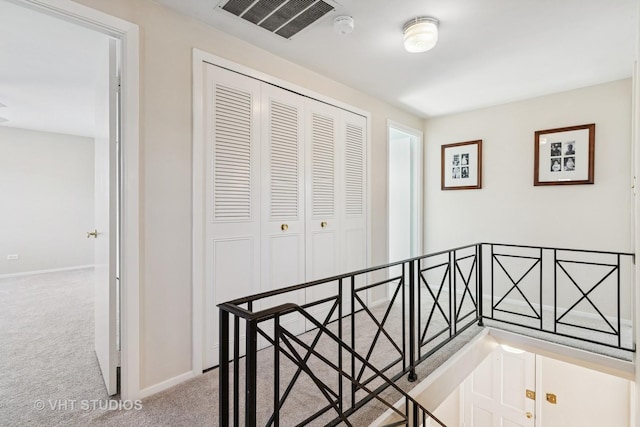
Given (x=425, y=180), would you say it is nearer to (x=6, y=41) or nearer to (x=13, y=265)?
(x=6, y=41)

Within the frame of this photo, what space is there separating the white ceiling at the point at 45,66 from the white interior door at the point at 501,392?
5393 millimetres

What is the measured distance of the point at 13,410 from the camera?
175 cm

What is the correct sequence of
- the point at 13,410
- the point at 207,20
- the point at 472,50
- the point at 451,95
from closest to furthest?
1. the point at 13,410
2. the point at 207,20
3. the point at 472,50
4. the point at 451,95

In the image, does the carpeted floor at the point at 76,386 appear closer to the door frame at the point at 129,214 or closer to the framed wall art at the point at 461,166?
the door frame at the point at 129,214

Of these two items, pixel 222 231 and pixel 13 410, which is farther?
pixel 222 231

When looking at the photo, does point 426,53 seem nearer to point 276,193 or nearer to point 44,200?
point 276,193

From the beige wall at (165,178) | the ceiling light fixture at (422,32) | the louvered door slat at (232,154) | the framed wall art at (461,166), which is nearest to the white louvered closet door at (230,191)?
the louvered door slat at (232,154)

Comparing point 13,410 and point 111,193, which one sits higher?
point 111,193

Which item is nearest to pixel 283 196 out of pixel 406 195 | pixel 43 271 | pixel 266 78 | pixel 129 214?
pixel 266 78

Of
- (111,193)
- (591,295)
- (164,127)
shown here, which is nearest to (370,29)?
(164,127)

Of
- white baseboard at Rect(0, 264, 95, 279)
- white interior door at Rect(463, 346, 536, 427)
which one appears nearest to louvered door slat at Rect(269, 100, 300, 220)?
white interior door at Rect(463, 346, 536, 427)

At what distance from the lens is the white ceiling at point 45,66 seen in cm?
217

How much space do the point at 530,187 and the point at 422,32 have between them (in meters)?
2.46

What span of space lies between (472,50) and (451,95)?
1.05 metres
